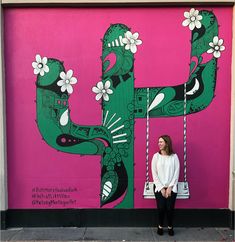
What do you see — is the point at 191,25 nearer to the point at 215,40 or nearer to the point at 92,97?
the point at 215,40

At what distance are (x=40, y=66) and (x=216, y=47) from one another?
2914 mm

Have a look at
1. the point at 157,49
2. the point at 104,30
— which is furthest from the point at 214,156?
the point at 104,30

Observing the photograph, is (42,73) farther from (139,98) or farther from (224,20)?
(224,20)

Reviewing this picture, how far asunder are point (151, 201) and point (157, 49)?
2538 mm

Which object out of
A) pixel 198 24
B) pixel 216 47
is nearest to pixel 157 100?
pixel 216 47

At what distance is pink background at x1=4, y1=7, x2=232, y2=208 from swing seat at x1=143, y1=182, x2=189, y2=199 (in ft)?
0.49

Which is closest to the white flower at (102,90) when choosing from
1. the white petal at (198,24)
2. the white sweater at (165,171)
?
the white sweater at (165,171)

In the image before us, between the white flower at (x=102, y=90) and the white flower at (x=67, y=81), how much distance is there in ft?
1.25

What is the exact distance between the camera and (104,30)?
5625 mm

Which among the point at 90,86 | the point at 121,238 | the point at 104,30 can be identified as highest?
the point at 104,30

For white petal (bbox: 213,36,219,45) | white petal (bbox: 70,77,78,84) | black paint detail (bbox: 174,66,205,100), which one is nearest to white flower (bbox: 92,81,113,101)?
white petal (bbox: 70,77,78,84)

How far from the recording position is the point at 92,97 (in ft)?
18.7

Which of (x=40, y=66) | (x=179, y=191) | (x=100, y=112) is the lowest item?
(x=179, y=191)

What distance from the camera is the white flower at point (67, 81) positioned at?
5680 millimetres
